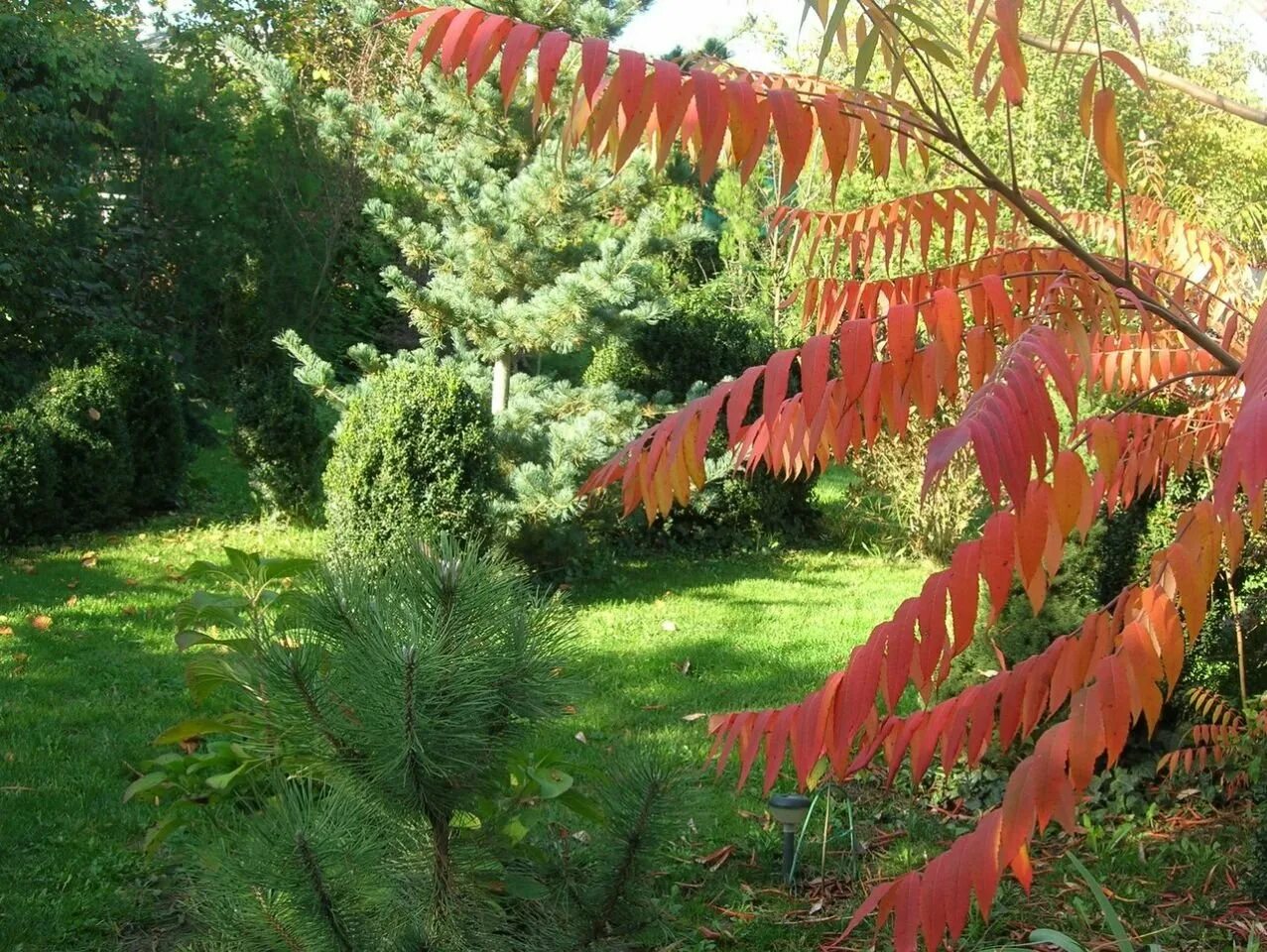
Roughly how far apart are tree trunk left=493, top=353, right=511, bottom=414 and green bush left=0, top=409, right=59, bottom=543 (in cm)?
335

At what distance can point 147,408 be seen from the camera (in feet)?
32.1

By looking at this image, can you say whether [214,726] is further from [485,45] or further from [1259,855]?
[1259,855]

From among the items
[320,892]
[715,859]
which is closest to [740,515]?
[715,859]

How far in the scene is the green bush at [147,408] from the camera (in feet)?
31.6

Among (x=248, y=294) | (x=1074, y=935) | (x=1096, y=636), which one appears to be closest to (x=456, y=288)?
(x=248, y=294)

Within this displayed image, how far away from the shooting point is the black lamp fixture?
352 centimetres

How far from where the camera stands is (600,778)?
2.81 meters

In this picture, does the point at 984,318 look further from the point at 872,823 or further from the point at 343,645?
the point at 872,823

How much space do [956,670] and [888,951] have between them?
5.58 ft

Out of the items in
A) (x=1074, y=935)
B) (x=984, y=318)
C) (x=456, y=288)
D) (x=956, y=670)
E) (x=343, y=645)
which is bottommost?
(x=1074, y=935)

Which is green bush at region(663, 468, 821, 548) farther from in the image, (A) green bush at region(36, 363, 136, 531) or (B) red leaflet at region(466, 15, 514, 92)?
(B) red leaflet at region(466, 15, 514, 92)

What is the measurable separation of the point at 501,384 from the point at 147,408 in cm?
337

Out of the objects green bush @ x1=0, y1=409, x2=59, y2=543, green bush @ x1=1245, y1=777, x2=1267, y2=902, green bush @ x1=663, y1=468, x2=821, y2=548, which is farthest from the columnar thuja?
green bush @ x1=0, y1=409, x2=59, y2=543

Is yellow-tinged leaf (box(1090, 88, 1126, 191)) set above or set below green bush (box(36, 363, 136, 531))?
above
